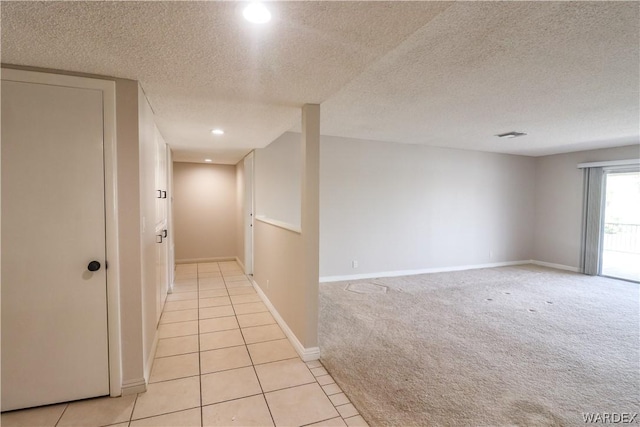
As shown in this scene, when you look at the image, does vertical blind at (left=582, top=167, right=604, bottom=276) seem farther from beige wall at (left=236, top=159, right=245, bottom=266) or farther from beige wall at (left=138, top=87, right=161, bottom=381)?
beige wall at (left=138, top=87, right=161, bottom=381)

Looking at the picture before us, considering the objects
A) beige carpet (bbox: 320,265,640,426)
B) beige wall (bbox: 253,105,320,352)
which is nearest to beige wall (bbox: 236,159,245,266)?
beige wall (bbox: 253,105,320,352)

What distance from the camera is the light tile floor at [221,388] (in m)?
1.85

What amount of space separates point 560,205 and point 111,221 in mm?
7775

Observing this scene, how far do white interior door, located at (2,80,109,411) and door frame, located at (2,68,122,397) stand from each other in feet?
0.10

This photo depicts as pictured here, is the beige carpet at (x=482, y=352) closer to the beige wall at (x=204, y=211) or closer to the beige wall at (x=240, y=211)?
the beige wall at (x=240, y=211)

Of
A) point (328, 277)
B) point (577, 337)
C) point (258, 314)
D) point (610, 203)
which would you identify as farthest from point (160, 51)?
point (610, 203)

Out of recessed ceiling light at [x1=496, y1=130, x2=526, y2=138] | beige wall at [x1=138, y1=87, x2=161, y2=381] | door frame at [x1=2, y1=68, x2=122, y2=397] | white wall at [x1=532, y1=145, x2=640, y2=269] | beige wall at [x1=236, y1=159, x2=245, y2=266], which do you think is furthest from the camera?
white wall at [x1=532, y1=145, x2=640, y2=269]

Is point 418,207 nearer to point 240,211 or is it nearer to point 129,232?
point 240,211

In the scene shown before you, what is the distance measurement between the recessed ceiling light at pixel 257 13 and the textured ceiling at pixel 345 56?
0.12 feet

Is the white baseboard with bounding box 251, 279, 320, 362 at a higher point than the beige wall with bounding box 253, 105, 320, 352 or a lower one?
lower

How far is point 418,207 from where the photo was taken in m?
5.55

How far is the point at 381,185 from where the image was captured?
525 centimetres

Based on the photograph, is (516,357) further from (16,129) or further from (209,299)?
(16,129)

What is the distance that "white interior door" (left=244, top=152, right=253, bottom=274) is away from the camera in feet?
16.8
